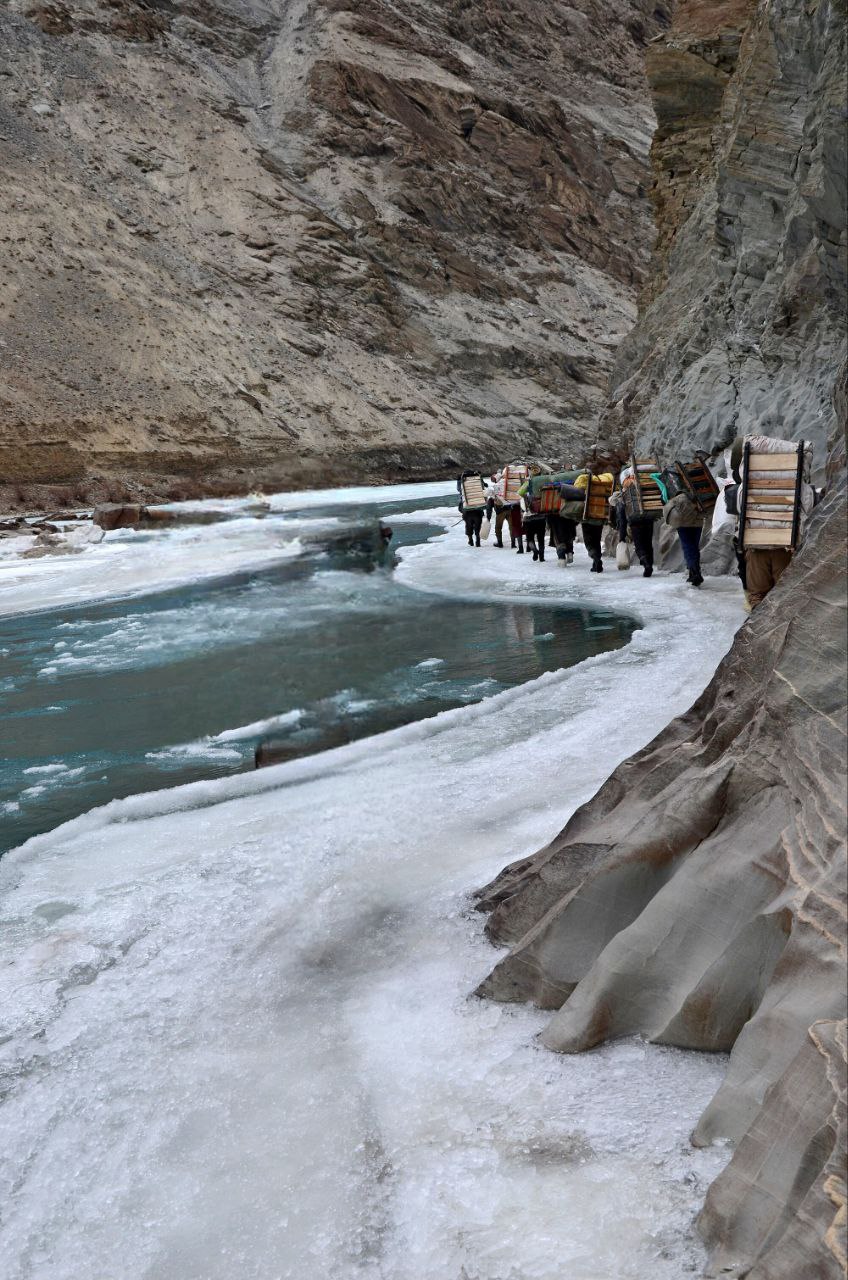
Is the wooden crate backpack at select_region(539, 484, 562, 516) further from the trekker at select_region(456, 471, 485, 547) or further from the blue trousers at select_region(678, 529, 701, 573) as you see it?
the trekker at select_region(456, 471, 485, 547)

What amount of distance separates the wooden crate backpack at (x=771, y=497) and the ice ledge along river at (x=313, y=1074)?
10.2 feet

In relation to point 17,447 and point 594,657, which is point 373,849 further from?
point 17,447

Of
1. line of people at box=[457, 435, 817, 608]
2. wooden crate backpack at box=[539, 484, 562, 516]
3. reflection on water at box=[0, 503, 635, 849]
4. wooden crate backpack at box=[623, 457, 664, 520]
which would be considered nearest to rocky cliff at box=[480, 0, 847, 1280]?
reflection on water at box=[0, 503, 635, 849]

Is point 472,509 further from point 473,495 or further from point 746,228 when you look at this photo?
point 746,228

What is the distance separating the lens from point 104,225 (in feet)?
153

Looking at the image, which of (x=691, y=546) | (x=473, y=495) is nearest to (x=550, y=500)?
(x=691, y=546)

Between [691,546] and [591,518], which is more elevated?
[591,518]

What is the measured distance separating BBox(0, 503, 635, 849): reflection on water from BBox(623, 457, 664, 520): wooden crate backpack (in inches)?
70.4

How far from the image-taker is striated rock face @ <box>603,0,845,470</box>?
14008mm

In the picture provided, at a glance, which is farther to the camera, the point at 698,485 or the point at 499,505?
the point at 499,505

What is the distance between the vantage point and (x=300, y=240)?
5284 centimetres

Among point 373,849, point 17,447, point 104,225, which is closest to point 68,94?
point 104,225

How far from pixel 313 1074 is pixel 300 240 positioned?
5448 cm

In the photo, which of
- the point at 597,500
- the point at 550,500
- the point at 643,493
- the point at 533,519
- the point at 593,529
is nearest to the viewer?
the point at 643,493
